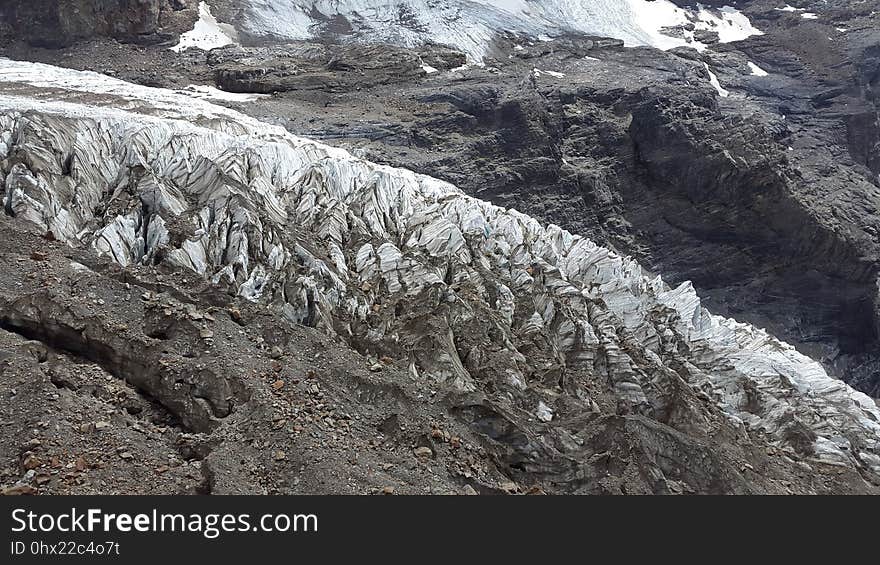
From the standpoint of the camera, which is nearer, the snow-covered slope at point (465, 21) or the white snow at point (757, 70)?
the snow-covered slope at point (465, 21)

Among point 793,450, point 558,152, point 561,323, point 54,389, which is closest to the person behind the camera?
point 54,389

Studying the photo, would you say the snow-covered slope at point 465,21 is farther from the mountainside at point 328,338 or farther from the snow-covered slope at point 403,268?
the snow-covered slope at point 403,268

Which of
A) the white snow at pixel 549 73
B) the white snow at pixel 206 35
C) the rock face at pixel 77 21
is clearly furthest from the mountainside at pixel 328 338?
the white snow at pixel 549 73

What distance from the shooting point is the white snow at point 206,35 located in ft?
175

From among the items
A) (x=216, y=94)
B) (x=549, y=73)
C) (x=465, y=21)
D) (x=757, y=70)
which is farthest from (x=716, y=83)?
(x=216, y=94)

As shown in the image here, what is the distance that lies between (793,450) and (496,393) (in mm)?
8891

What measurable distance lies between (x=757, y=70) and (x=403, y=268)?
74523mm

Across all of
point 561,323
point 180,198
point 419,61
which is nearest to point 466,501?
point 561,323

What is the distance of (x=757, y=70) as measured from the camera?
76062mm

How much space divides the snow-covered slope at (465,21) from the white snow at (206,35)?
2289 mm

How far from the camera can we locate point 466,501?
32.7 feet

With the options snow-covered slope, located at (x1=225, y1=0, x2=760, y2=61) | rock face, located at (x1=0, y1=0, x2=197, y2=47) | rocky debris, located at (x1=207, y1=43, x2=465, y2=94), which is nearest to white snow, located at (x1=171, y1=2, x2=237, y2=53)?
rock face, located at (x1=0, y1=0, x2=197, y2=47)

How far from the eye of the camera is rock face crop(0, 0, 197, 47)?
51.6 m

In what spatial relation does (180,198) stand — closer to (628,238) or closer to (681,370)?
(681,370)
